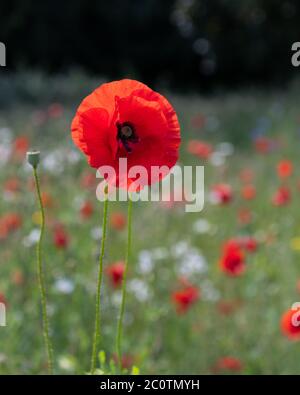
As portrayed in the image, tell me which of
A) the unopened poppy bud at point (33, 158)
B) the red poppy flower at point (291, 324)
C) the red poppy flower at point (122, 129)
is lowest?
the unopened poppy bud at point (33, 158)

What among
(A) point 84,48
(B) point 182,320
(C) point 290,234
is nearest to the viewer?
(B) point 182,320

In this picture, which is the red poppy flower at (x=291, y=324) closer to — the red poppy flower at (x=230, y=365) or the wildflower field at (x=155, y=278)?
the wildflower field at (x=155, y=278)

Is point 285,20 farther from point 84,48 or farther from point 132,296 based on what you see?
point 132,296

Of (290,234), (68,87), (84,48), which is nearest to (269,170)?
(290,234)

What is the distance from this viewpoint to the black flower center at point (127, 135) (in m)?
1.11

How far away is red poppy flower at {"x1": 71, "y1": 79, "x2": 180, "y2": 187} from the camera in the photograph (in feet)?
3.53

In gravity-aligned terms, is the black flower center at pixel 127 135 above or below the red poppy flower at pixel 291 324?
below

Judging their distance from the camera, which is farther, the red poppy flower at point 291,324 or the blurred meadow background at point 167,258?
the blurred meadow background at point 167,258

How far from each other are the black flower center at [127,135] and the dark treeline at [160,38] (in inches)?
457

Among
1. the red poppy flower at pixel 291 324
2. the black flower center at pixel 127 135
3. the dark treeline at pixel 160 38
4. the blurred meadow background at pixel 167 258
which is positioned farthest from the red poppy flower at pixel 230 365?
the dark treeline at pixel 160 38

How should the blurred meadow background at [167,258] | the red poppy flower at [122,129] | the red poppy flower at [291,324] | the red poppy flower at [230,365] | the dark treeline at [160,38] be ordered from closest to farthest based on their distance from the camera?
the red poppy flower at [122,129], the red poppy flower at [291,324], the red poppy flower at [230,365], the blurred meadow background at [167,258], the dark treeline at [160,38]

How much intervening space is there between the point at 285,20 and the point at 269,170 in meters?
9.32

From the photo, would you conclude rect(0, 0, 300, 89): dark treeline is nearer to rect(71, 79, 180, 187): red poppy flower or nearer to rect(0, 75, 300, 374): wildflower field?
rect(0, 75, 300, 374): wildflower field
